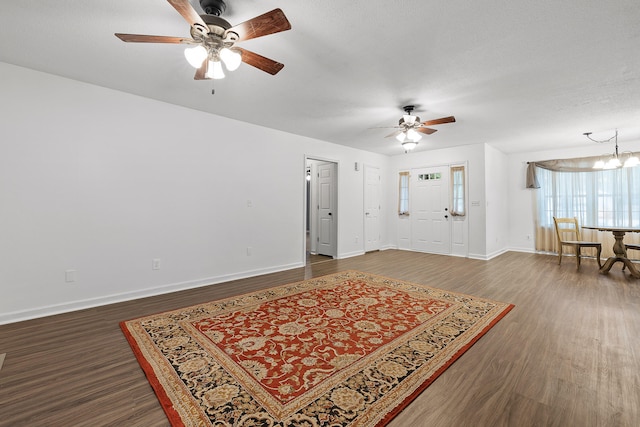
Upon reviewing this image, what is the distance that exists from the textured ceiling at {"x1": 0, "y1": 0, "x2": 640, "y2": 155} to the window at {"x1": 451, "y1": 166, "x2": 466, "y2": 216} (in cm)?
211

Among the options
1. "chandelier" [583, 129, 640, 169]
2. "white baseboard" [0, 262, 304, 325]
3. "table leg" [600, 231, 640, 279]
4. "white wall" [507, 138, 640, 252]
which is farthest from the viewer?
"white wall" [507, 138, 640, 252]

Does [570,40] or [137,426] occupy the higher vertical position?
[570,40]

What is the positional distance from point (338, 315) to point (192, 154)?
3067 millimetres

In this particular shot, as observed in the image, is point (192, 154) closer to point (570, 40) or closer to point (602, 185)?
point (570, 40)

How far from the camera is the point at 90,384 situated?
1.85 meters

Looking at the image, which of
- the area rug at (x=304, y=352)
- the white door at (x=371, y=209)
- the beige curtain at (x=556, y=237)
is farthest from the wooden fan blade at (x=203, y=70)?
the beige curtain at (x=556, y=237)

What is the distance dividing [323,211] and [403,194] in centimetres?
236

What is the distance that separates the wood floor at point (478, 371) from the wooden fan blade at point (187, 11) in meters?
2.40

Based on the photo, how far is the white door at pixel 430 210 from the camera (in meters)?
6.70

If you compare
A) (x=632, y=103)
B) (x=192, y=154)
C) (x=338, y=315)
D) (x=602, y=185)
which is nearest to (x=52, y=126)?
(x=192, y=154)

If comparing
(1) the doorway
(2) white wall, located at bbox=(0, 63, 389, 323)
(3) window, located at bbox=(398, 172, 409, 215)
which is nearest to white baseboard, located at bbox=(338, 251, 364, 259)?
(1) the doorway

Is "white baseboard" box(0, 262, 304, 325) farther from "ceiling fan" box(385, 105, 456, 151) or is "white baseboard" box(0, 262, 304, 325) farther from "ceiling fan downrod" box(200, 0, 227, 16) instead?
"ceiling fan downrod" box(200, 0, 227, 16)

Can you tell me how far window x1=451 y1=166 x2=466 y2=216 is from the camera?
642 centimetres

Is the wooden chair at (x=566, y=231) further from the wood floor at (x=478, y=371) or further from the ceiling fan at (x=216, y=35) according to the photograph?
the ceiling fan at (x=216, y=35)
